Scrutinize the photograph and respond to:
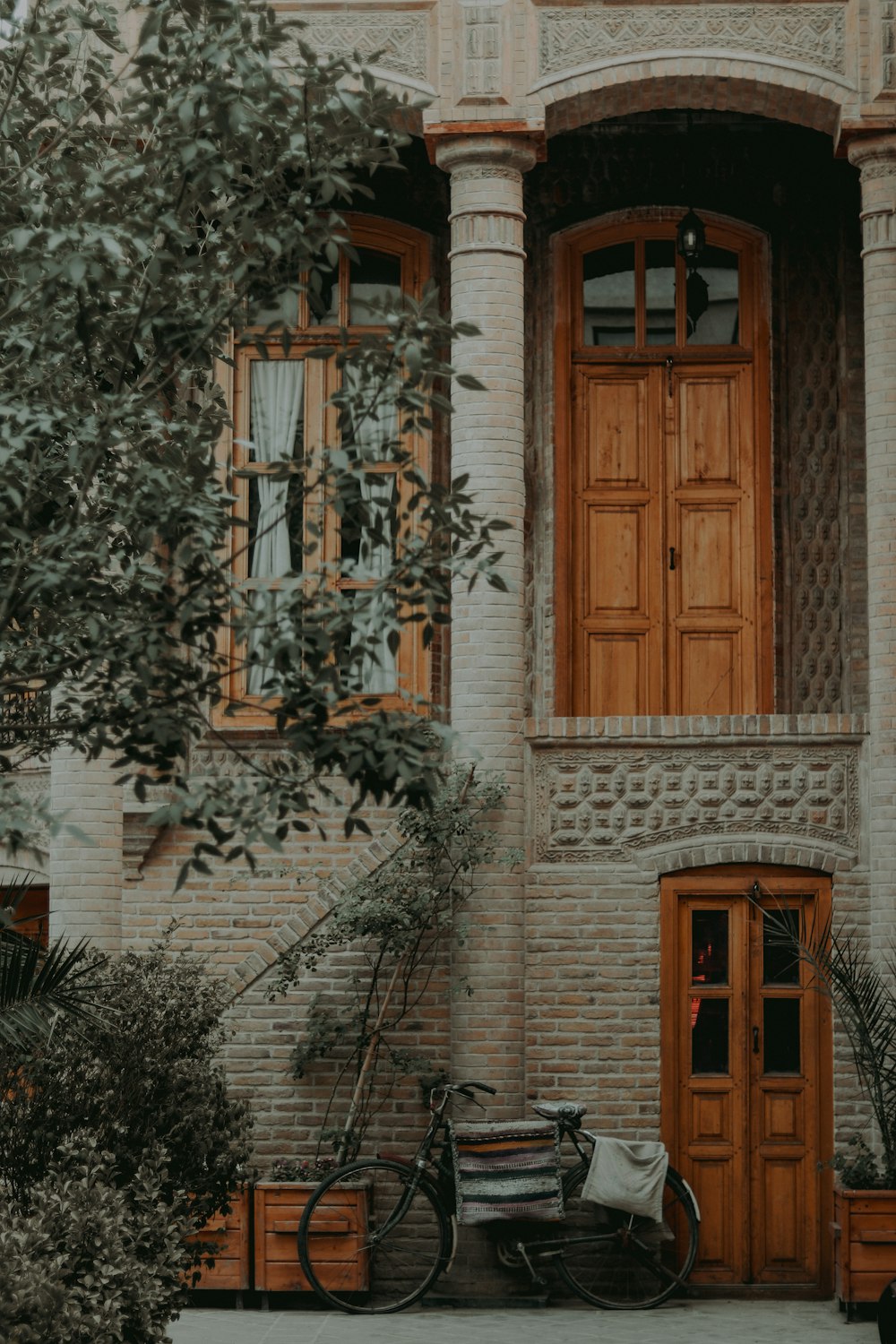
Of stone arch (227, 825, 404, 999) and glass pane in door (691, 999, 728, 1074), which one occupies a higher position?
stone arch (227, 825, 404, 999)

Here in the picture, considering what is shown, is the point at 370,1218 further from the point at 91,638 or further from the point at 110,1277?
the point at 91,638

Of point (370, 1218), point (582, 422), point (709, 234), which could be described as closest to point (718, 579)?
point (582, 422)

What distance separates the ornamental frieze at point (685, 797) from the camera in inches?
491

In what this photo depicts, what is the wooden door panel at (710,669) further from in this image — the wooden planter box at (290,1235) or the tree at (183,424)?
the tree at (183,424)

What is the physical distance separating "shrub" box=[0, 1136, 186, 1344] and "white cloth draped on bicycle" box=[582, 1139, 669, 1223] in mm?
3523

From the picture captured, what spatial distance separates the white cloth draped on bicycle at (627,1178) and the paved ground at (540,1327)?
67cm

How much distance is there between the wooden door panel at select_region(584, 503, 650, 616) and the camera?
1420 centimetres

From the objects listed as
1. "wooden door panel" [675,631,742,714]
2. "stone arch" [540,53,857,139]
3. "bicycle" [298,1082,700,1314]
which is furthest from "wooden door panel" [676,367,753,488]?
"bicycle" [298,1082,700,1314]

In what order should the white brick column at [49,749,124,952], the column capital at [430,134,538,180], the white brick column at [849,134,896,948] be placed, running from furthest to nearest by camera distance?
1. the column capital at [430,134,538,180]
2. the white brick column at [49,749,124,952]
3. the white brick column at [849,134,896,948]

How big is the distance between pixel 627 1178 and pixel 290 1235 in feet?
6.83

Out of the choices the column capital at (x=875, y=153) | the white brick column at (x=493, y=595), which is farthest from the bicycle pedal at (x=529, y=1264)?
the column capital at (x=875, y=153)

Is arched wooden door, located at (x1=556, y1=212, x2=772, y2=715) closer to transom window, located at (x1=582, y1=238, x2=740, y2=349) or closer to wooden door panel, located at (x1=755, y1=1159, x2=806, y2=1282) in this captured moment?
transom window, located at (x1=582, y1=238, x2=740, y2=349)

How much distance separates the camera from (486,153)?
12531 millimetres

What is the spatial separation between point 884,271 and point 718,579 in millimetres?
2712
